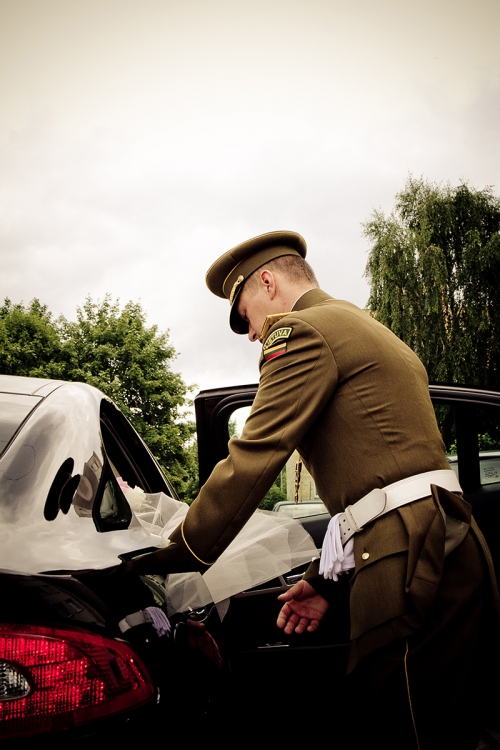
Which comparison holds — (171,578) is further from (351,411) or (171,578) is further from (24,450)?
(351,411)

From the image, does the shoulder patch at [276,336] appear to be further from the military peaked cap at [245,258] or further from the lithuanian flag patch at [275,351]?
the military peaked cap at [245,258]

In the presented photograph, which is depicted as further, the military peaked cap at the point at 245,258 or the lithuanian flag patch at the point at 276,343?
the military peaked cap at the point at 245,258

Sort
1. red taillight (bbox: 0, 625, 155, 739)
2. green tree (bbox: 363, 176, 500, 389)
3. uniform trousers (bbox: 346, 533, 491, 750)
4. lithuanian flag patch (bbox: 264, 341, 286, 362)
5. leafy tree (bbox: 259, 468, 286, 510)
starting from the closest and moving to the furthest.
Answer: red taillight (bbox: 0, 625, 155, 739) < uniform trousers (bbox: 346, 533, 491, 750) < lithuanian flag patch (bbox: 264, 341, 286, 362) < leafy tree (bbox: 259, 468, 286, 510) < green tree (bbox: 363, 176, 500, 389)

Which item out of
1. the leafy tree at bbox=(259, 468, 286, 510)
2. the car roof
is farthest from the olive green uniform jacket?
the leafy tree at bbox=(259, 468, 286, 510)

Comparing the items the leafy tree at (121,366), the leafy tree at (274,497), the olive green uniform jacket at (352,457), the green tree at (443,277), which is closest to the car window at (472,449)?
the leafy tree at (274,497)

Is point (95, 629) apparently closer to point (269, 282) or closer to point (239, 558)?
point (239, 558)

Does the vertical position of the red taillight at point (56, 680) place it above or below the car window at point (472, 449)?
below

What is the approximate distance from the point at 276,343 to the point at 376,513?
0.52 m

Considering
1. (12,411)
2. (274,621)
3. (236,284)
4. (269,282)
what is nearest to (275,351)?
(269,282)

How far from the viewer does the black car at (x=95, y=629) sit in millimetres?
1072

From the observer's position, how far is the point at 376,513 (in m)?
1.50

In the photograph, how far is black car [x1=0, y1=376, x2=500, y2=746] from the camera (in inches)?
42.2

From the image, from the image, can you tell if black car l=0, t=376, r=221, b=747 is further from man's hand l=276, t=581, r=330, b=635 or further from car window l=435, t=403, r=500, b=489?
car window l=435, t=403, r=500, b=489

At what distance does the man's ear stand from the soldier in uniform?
0.35m
